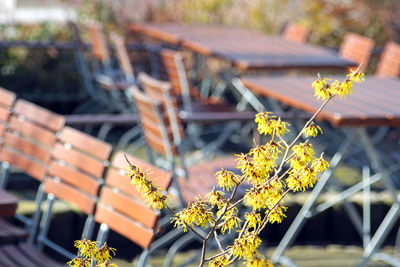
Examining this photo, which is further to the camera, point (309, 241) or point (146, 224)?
point (309, 241)

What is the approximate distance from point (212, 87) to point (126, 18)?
1342 millimetres

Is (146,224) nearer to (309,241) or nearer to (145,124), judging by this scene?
(145,124)

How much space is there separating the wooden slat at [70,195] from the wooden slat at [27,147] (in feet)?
0.44

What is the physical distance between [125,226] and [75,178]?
419 mm

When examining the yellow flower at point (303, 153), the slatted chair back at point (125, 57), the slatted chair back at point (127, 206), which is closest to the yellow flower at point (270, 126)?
the yellow flower at point (303, 153)

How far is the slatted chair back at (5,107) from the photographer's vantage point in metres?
3.75

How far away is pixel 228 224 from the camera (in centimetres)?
177

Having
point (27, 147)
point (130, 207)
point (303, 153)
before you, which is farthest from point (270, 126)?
point (27, 147)

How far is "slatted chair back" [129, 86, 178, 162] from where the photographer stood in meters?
3.69

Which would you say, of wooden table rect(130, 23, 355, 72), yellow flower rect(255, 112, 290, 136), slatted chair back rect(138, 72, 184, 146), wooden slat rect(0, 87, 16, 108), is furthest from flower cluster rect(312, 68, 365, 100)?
wooden table rect(130, 23, 355, 72)

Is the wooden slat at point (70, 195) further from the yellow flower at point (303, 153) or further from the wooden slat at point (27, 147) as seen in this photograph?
the yellow flower at point (303, 153)

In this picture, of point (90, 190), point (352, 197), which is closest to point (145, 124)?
point (90, 190)

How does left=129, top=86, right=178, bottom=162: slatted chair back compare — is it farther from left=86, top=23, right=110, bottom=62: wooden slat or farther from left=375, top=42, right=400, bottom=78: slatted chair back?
left=375, top=42, right=400, bottom=78: slatted chair back

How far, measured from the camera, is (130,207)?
2.79m
